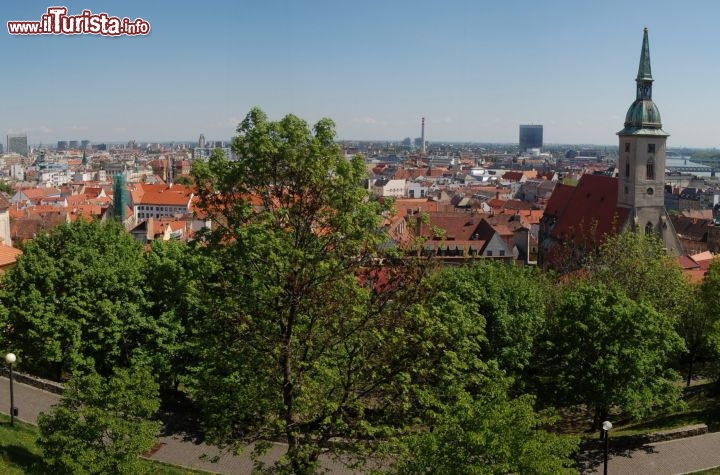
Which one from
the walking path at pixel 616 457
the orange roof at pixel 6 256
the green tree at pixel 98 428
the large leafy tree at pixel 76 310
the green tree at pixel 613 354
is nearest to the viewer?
the green tree at pixel 98 428

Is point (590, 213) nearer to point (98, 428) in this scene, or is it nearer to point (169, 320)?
point (169, 320)

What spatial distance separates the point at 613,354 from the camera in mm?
28656

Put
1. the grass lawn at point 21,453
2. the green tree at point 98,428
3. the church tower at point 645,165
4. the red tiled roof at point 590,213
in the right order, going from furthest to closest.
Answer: the red tiled roof at point 590,213 < the church tower at point 645,165 < the grass lawn at point 21,453 < the green tree at point 98,428

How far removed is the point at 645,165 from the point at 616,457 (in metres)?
40.9

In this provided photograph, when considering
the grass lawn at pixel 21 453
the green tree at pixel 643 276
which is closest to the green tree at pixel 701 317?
the green tree at pixel 643 276

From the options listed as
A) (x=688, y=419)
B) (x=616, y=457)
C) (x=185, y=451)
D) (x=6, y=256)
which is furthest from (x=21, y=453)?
(x=688, y=419)

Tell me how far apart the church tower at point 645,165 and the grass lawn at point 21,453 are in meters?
48.3

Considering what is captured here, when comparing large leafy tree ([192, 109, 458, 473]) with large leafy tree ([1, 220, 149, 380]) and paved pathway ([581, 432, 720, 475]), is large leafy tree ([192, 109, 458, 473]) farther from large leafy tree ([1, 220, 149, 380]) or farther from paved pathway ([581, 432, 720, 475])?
large leafy tree ([1, 220, 149, 380])

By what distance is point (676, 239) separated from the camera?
6544 cm

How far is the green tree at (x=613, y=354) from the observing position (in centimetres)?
2828

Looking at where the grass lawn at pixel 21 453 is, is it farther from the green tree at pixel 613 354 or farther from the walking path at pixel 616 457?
the green tree at pixel 613 354

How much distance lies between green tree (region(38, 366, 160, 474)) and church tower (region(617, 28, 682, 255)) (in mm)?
51080

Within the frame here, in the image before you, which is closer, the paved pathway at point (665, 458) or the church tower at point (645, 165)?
the paved pathway at point (665, 458)

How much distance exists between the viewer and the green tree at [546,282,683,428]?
28281 mm
